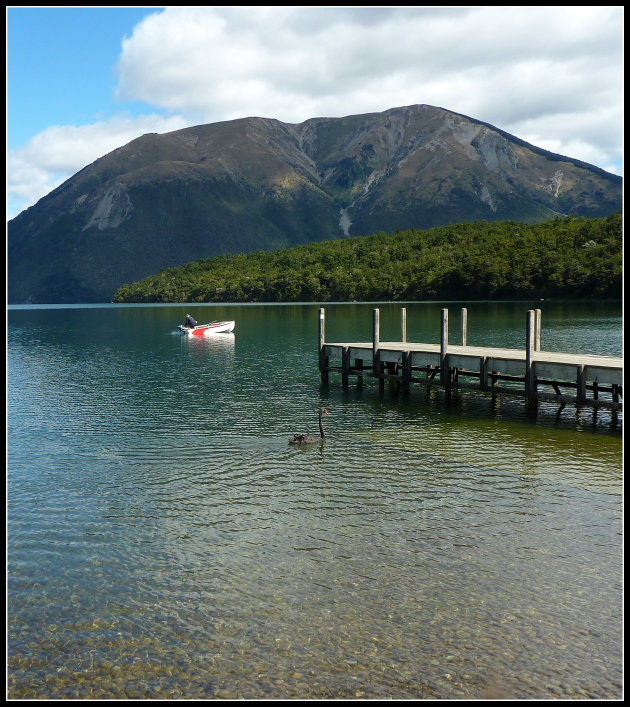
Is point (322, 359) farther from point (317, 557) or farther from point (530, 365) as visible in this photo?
point (317, 557)

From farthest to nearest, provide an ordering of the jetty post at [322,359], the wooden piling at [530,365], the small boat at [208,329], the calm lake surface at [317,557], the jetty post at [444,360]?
the small boat at [208,329] → the jetty post at [322,359] → the jetty post at [444,360] → the wooden piling at [530,365] → the calm lake surface at [317,557]

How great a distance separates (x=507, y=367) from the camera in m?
30.9

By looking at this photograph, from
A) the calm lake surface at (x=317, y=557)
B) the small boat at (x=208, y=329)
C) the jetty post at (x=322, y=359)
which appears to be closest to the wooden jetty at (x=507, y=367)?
the jetty post at (x=322, y=359)

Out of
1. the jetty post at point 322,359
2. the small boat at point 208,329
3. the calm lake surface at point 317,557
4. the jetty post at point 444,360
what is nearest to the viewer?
the calm lake surface at point 317,557

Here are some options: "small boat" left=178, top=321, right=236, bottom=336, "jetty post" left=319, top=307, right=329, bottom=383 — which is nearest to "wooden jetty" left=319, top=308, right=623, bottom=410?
"jetty post" left=319, top=307, right=329, bottom=383

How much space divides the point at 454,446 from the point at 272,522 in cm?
995

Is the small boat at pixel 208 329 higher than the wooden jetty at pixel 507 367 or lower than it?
higher

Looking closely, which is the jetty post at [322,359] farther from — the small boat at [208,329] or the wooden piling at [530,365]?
the small boat at [208,329]

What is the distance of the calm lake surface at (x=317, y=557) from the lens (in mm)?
10492

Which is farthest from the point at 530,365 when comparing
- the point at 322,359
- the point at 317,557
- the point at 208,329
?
the point at 208,329

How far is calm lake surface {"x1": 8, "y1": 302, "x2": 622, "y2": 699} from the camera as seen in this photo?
1049cm

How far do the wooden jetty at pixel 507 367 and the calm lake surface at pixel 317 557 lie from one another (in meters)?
1.28

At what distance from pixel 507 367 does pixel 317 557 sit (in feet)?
62.0

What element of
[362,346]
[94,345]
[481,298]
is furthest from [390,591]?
[481,298]
